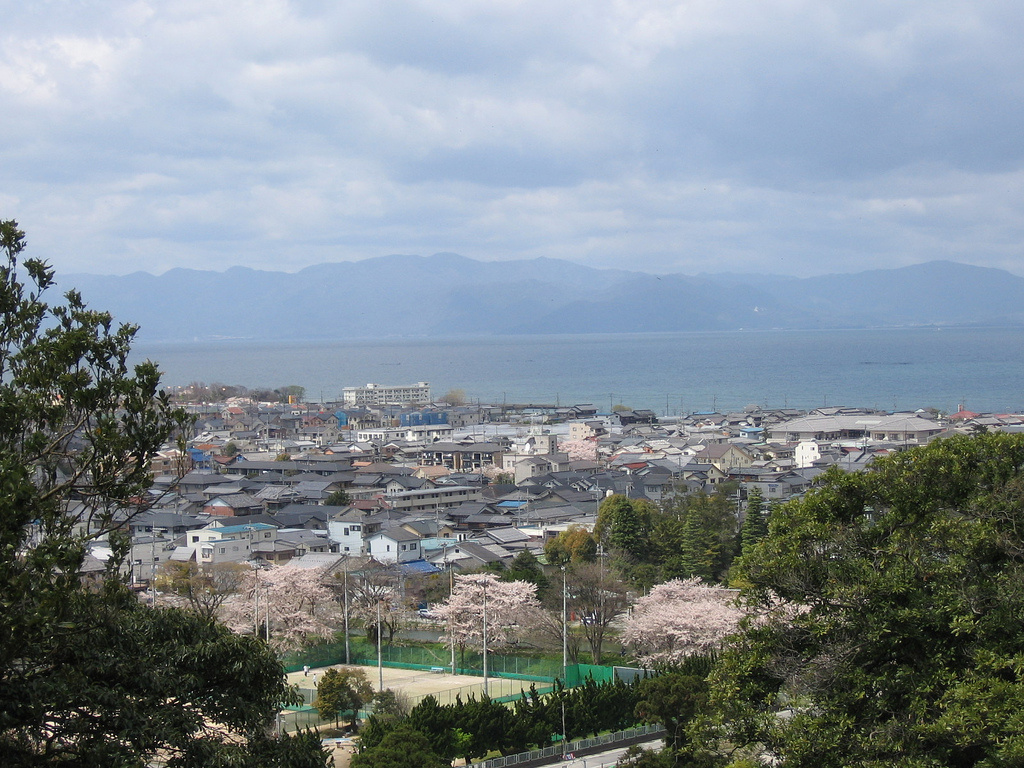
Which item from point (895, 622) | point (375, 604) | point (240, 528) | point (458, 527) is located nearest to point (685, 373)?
point (458, 527)

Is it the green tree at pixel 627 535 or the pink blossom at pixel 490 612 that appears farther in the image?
the green tree at pixel 627 535

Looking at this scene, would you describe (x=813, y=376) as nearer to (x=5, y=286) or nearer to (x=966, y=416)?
(x=966, y=416)

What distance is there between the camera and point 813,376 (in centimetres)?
9494

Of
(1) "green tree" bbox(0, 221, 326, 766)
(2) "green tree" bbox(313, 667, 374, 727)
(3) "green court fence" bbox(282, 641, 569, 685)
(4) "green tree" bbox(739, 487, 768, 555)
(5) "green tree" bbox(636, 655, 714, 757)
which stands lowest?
(3) "green court fence" bbox(282, 641, 569, 685)

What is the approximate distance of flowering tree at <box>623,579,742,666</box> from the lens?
16766 mm

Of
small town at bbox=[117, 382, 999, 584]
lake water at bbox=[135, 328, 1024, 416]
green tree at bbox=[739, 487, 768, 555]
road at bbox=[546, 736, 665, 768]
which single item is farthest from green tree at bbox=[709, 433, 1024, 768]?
lake water at bbox=[135, 328, 1024, 416]

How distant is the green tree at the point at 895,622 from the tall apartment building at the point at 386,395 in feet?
222

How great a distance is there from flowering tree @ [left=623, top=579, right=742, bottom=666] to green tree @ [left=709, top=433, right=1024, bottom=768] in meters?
9.31

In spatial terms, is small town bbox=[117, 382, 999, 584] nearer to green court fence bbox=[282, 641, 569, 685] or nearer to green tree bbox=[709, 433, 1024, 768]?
green court fence bbox=[282, 641, 569, 685]

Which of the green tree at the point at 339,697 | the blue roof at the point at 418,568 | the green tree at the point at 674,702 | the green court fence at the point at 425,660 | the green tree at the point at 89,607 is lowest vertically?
the green court fence at the point at 425,660

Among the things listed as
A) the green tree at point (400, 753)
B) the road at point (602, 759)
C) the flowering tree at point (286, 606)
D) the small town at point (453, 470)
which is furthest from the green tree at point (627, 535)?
the green tree at point (400, 753)

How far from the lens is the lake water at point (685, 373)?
7619cm

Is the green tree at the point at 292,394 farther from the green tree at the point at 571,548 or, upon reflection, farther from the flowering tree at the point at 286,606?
the flowering tree at the point at 286,606

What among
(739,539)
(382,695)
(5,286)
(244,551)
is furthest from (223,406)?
(5,286)
